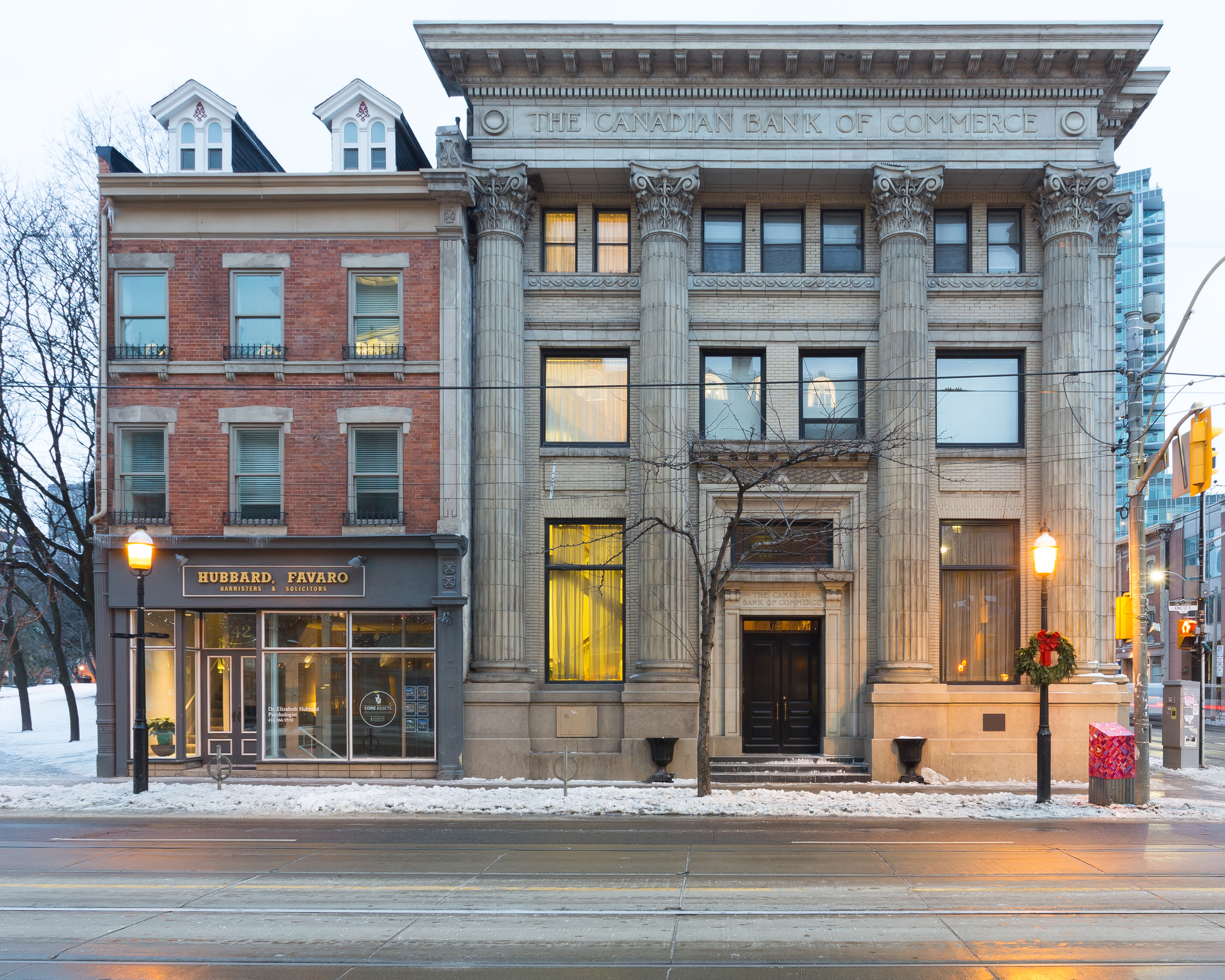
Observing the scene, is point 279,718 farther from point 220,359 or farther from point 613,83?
point 613,83

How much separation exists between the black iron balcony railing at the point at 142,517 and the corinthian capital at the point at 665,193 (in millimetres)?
12359

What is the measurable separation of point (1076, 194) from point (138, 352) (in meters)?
21.0

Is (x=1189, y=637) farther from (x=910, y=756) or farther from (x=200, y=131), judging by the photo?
(x=200, y=131)

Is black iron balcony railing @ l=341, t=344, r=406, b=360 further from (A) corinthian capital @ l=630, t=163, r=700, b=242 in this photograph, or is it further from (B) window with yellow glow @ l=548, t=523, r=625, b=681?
(A) corinthian capital @ l=630, t=163, r=700, b=242

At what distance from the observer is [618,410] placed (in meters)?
21.6

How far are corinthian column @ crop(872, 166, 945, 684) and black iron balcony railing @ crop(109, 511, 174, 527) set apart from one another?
15763 mm

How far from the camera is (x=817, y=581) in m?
20.9

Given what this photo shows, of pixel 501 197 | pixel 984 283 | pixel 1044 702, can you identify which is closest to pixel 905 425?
pixel 984 283

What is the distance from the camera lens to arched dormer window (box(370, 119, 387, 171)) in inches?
846

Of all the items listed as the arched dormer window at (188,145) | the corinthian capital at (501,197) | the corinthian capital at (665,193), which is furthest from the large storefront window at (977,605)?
the arched dormer window at (188,145)

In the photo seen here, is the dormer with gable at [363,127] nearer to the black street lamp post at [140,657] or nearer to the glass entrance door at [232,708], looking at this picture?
the black street lamp post at [140,657]

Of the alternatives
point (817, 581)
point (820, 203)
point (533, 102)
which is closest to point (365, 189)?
point (533, 102)

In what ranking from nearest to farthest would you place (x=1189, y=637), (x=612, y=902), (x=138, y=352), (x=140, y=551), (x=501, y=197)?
(x=612, y=902)
(x=140, y=551)
(x=138, y=352)
(x=501, y=197)
(x=1189, y=637)

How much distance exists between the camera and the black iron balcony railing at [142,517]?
20516 mm
